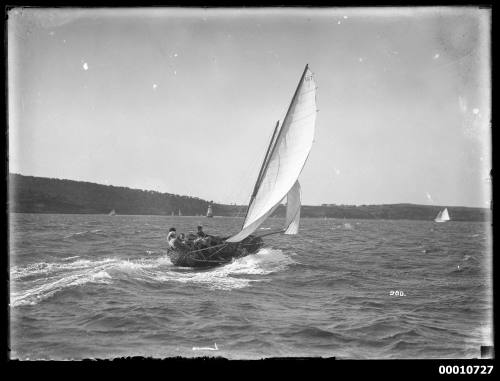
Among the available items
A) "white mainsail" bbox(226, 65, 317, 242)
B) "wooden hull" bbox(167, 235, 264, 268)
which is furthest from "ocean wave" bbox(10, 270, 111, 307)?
"white mainsail" bbox(226, 65, 317, 242)

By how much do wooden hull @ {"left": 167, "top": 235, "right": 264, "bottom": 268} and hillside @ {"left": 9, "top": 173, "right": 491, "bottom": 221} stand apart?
126 cm

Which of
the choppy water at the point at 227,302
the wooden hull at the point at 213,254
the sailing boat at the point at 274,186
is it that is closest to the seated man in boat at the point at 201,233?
the sailing boat at the point at 274,186

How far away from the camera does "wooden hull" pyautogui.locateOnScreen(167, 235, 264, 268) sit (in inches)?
390

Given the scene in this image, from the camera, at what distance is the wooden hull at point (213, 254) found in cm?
991

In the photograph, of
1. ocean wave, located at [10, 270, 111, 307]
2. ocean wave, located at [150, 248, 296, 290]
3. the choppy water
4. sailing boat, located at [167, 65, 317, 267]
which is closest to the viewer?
the choppy water

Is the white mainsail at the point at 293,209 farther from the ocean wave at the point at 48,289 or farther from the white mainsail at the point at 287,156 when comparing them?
the ocean wave at the point at 48,289

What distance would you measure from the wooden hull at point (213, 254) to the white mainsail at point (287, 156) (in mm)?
581

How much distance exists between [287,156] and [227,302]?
4431 millimetres

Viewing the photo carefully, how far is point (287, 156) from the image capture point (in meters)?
9.98

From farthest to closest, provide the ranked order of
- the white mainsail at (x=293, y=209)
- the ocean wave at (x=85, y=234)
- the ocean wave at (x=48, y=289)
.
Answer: the white mainsail at (x=293, y=209) → the ocean wave at (x=85, y=234) → the ocean wave at (x=48, y=289)

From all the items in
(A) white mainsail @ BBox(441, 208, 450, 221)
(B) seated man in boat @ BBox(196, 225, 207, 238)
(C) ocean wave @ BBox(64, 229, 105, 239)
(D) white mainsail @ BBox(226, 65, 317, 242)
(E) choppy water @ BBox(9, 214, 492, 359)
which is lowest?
(E) choppy water @ BBox(9, 214, 492, 359)

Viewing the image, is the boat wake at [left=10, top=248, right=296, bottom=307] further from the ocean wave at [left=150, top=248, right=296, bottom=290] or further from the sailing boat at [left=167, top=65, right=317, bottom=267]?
the sailing boat at [left=167, top=65, right=317, bottom=267]

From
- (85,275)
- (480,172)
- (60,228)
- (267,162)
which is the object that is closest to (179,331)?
(85,275)

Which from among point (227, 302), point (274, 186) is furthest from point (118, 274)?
point (274, 186)
